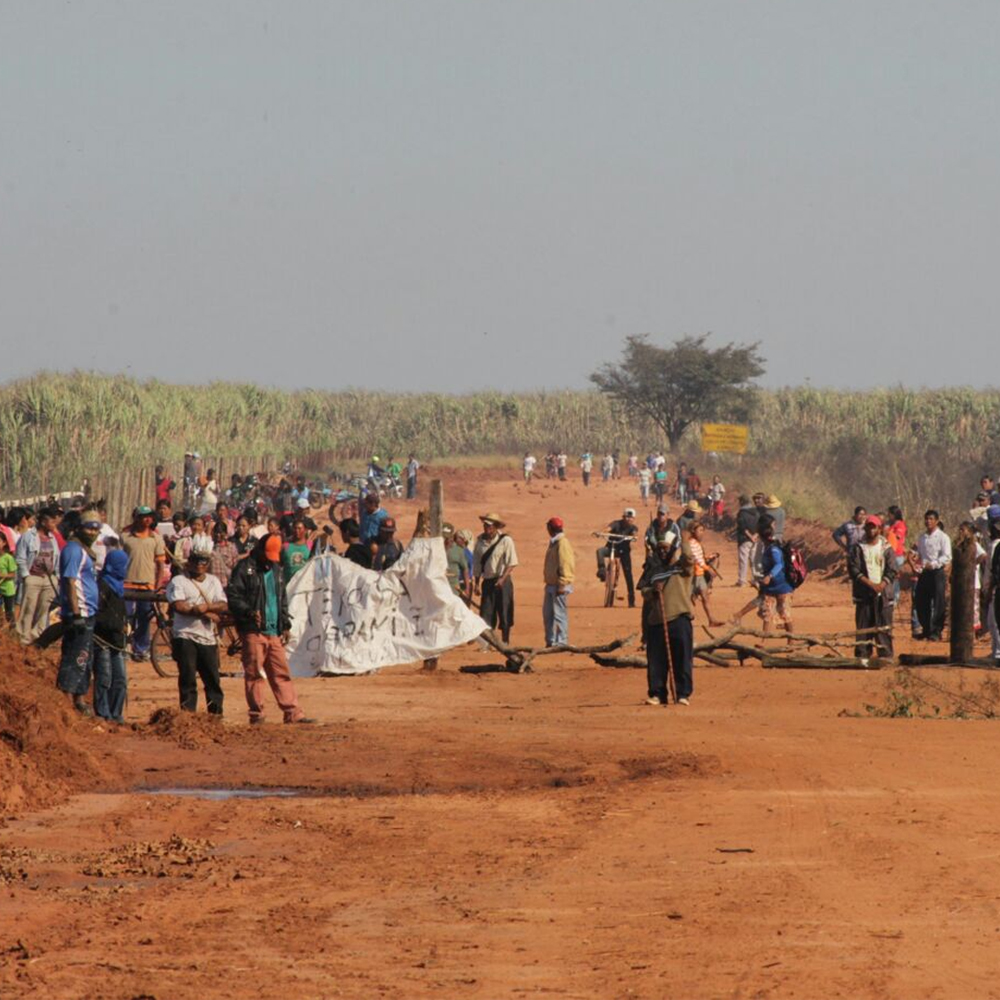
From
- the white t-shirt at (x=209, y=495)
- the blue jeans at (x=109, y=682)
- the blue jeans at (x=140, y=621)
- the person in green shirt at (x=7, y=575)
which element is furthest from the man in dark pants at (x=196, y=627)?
the white t-shirt at (x=209, y=495)

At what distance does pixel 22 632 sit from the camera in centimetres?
1900

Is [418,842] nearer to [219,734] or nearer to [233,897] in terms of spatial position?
[233,897]

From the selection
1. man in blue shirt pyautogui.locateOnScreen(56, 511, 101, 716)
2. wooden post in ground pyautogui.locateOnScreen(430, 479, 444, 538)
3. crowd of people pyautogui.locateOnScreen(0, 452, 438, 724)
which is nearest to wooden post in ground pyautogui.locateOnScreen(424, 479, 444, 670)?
wooden post in ground pyautogui.locateOnScreen(430, 479, 444, 538)

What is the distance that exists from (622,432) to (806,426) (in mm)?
9032

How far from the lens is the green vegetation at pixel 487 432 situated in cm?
4956

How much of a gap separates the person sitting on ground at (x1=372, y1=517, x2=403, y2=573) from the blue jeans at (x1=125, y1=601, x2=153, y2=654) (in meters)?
2.61

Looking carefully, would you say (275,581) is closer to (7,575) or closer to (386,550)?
(7,575)

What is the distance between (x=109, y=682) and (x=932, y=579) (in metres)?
13.1

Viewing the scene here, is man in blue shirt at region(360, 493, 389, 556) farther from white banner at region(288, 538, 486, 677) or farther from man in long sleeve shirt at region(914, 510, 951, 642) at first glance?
man in long sleeve shirt at region(914, 510, 951, 642)

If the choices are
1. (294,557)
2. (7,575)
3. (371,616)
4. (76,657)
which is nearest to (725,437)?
(294,557)

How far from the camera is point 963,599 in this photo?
20.0 metres

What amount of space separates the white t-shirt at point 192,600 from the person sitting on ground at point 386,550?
5.18 metres

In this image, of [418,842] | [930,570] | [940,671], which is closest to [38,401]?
[930,570]

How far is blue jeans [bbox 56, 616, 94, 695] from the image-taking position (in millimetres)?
14531
